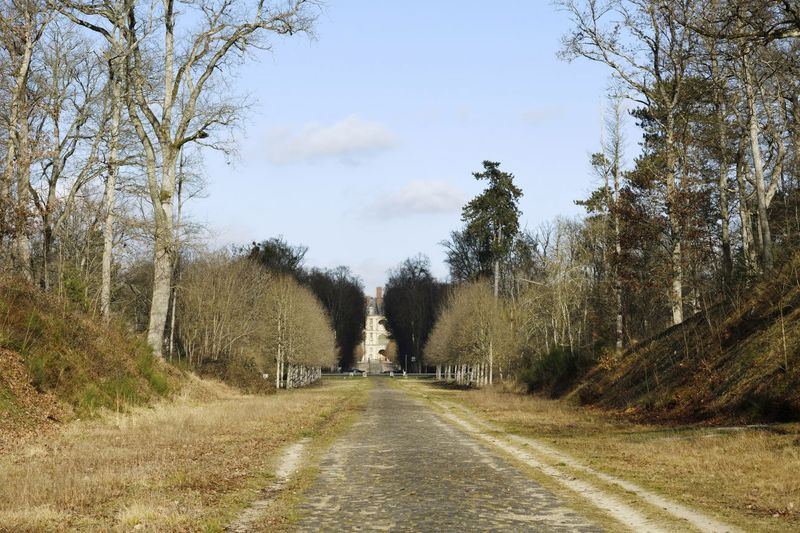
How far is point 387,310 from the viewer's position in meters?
138

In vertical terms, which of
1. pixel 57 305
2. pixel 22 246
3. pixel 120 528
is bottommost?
pixel 120 528

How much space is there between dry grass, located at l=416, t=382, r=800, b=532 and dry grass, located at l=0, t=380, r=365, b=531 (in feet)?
17.8

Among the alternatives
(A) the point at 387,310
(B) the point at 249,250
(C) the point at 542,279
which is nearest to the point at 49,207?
(C) the point at 542,279

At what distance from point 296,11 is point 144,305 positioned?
3382cm

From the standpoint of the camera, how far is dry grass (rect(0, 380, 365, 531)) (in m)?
7.37

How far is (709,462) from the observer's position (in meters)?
11.8

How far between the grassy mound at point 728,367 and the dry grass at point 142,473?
9696mm

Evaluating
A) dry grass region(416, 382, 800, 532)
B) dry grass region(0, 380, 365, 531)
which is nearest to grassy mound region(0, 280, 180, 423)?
dry grass region(0, 380, 365, 531)

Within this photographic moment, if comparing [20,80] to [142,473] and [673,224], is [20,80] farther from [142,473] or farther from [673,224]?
[673,224]

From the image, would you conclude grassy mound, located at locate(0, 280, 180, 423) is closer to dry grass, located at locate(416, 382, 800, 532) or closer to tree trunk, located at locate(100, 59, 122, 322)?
tree trunk, located at locate(100, 59, 122, 322)

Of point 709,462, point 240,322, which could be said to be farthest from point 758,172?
point 240,322

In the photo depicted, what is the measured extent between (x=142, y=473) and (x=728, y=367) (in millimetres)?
15531

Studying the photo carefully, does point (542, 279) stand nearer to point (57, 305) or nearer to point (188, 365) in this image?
point (188, 365)

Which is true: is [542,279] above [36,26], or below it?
below
